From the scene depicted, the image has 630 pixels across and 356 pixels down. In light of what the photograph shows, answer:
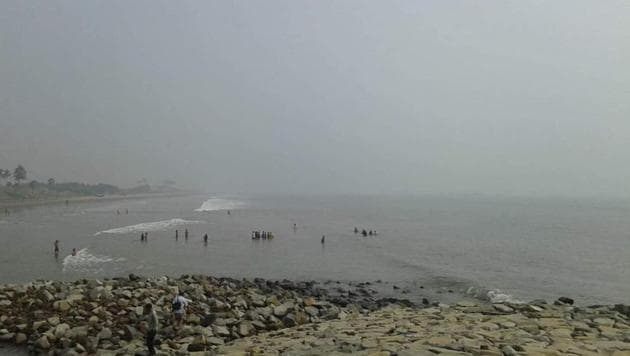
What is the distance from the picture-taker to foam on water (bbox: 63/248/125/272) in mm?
33094

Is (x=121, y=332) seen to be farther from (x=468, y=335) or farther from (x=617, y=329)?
(x=617, y=329)

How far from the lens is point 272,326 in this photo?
52.0 ft

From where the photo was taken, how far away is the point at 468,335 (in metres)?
10.9

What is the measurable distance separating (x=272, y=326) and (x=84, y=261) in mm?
26178

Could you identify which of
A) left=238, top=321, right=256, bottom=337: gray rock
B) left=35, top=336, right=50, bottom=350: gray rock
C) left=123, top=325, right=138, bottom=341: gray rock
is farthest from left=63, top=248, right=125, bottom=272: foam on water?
left=238, top=321, right=256, bottom=337: gray rock

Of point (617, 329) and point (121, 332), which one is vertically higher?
point (617, 329)

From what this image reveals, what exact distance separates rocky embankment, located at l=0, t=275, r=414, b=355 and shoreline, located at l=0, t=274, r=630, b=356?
33 mm

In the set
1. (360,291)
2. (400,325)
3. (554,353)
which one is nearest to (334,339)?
(400,325)

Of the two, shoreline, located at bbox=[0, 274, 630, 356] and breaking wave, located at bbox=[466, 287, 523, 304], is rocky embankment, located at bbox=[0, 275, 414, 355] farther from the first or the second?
breaking wave, located at bbox=[466, 287, 523, 304]

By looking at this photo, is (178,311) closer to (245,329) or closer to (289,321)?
(245,329)

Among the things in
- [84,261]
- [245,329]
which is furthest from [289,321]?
[84,261]

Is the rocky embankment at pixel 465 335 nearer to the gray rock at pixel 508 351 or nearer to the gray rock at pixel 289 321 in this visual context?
the gray rock at pixel 508 351

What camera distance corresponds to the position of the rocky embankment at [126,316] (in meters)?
13.9

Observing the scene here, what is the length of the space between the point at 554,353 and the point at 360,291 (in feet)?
64.1
